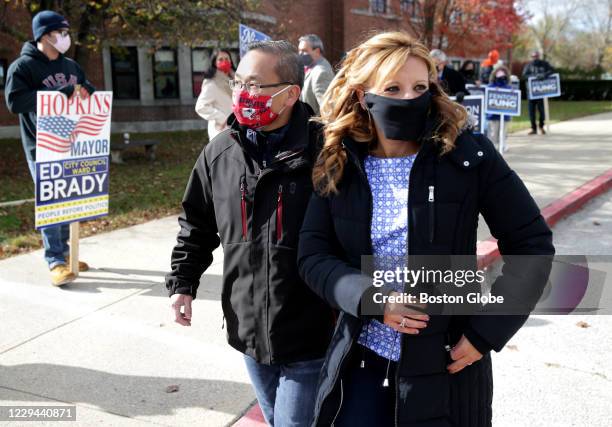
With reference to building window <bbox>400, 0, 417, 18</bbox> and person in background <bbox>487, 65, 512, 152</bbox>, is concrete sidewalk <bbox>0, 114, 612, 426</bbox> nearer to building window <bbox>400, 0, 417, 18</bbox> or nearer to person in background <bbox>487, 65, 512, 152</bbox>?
person in background <bbox>487, 65, 512, 152</bbox>

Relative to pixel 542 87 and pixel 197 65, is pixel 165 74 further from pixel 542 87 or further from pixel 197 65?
pixel 542 87

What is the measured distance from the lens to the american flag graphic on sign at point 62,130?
17.5ft

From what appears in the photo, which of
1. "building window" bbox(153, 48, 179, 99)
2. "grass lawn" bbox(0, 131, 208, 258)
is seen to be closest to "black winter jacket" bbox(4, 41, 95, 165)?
"grass lawn" bbox(0, 131, 208, 258)

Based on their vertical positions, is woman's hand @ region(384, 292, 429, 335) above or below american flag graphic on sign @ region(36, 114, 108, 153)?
below

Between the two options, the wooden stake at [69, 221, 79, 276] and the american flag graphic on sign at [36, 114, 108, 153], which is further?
the wooden stake at [69, 221, 79, 276]

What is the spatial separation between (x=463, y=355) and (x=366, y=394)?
0.34 metres

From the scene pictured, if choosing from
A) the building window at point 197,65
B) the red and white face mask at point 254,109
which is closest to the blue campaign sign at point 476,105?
the red and white face mask at point 254,109

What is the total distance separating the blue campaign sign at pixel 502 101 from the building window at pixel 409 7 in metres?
13.9

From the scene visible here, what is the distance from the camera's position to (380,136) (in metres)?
2.08

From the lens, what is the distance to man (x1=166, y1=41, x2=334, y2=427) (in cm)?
228

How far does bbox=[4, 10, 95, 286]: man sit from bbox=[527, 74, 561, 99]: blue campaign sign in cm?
1286

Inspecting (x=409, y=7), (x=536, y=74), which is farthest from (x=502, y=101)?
(x=409, y=7)

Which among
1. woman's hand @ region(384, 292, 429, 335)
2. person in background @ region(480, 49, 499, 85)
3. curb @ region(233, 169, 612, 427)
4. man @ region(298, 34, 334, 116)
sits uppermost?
person in background @ region(480, 49, 499, 85)

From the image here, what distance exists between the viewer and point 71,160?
18.5ft
